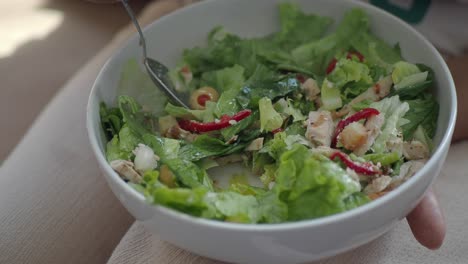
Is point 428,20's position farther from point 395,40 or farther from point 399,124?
point 399,124

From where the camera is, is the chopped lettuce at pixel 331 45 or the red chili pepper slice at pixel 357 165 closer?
the red chili pepper slice at pixel 357 165

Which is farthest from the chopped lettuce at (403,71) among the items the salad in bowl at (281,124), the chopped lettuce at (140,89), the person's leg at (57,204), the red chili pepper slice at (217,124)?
the person's leg at (57,204)

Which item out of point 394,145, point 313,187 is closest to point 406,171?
point 394,145

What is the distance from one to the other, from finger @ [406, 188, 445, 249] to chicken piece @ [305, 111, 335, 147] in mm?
139

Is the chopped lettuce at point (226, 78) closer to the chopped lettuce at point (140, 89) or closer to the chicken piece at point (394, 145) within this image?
the chopped lettuce at point (140, 89)

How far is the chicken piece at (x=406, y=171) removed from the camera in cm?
67

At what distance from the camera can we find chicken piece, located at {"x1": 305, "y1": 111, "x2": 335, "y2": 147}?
72 centimetres

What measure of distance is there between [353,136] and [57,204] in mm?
456

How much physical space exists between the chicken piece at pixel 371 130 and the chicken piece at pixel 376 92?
0.22 ft

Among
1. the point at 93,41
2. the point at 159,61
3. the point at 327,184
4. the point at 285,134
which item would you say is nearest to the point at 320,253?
the point at 327,184

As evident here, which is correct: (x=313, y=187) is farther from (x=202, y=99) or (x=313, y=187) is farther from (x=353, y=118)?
(x=202, y=99)

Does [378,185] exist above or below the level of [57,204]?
above

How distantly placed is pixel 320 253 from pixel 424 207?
182mm

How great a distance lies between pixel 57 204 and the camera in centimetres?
87
